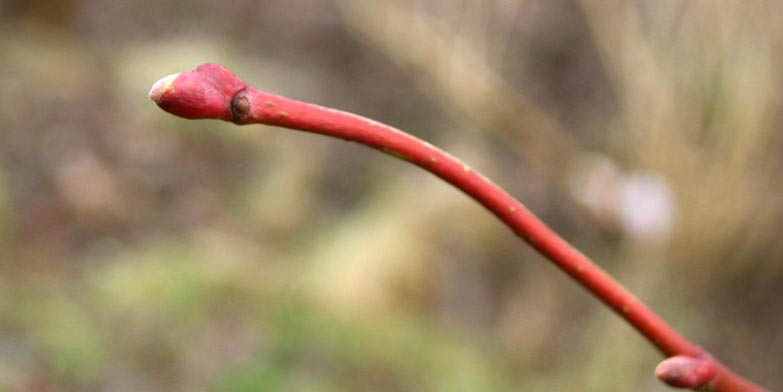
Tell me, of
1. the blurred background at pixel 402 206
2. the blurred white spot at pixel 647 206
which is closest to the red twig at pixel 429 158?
the blurred background at pixel 402 206

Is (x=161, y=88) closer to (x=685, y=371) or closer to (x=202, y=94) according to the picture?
(x=202, y=94)

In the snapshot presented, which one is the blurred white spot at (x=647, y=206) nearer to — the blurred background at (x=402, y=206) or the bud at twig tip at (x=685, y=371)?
the blurred background at (x=402, y=206)

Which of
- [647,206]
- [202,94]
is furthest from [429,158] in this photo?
[647,206]

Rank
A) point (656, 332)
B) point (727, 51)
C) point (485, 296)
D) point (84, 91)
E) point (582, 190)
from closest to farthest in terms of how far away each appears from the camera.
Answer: point (656, 332), point (727, 51), point (582, 190), point (485, 296), point (84, 91)

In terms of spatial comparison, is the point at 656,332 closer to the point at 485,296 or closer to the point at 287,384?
the point at 287,384

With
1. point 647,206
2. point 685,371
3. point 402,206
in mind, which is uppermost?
point 402,206

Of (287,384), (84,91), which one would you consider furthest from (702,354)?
(84,91)
